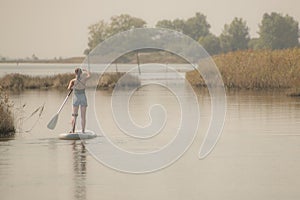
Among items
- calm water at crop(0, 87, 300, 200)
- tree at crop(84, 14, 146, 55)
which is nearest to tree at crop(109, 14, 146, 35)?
tree at crop(84, 14, 146, 55)

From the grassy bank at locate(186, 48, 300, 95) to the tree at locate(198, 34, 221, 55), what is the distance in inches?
4724

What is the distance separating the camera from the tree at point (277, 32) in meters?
181

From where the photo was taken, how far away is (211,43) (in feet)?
594

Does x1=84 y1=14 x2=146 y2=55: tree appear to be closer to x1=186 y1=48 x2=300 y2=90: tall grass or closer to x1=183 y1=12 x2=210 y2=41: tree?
x1=183 y1=12 x2=210 y2=41: tree

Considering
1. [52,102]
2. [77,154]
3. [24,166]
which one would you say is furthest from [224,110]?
[24,166]

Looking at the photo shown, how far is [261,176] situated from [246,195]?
1911 millimetres

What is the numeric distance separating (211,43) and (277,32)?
14.2 m

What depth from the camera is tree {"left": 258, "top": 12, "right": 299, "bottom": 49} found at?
181125mm

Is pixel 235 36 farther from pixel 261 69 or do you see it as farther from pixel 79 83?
pixel 79 83

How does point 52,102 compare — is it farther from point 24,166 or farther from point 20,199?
point 20,199

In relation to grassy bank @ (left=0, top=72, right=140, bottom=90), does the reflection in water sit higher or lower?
lower

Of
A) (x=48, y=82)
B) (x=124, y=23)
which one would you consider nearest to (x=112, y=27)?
(x=124, y=23)

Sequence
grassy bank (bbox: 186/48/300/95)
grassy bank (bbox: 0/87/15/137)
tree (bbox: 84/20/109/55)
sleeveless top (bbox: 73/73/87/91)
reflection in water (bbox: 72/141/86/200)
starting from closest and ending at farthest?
reflection in water (bbox: 72/141/86/200) < sleeveless top (bbox: 73/73/87/91) < grassy bank (bbox: 0/87/15/137) < grassy bank (bbox: 186/48/300/95) < tree (bbox: 84/20/109/55)

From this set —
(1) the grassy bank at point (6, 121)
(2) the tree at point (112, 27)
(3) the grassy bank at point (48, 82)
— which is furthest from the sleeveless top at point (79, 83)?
(2) the tree at point (112, 27)
